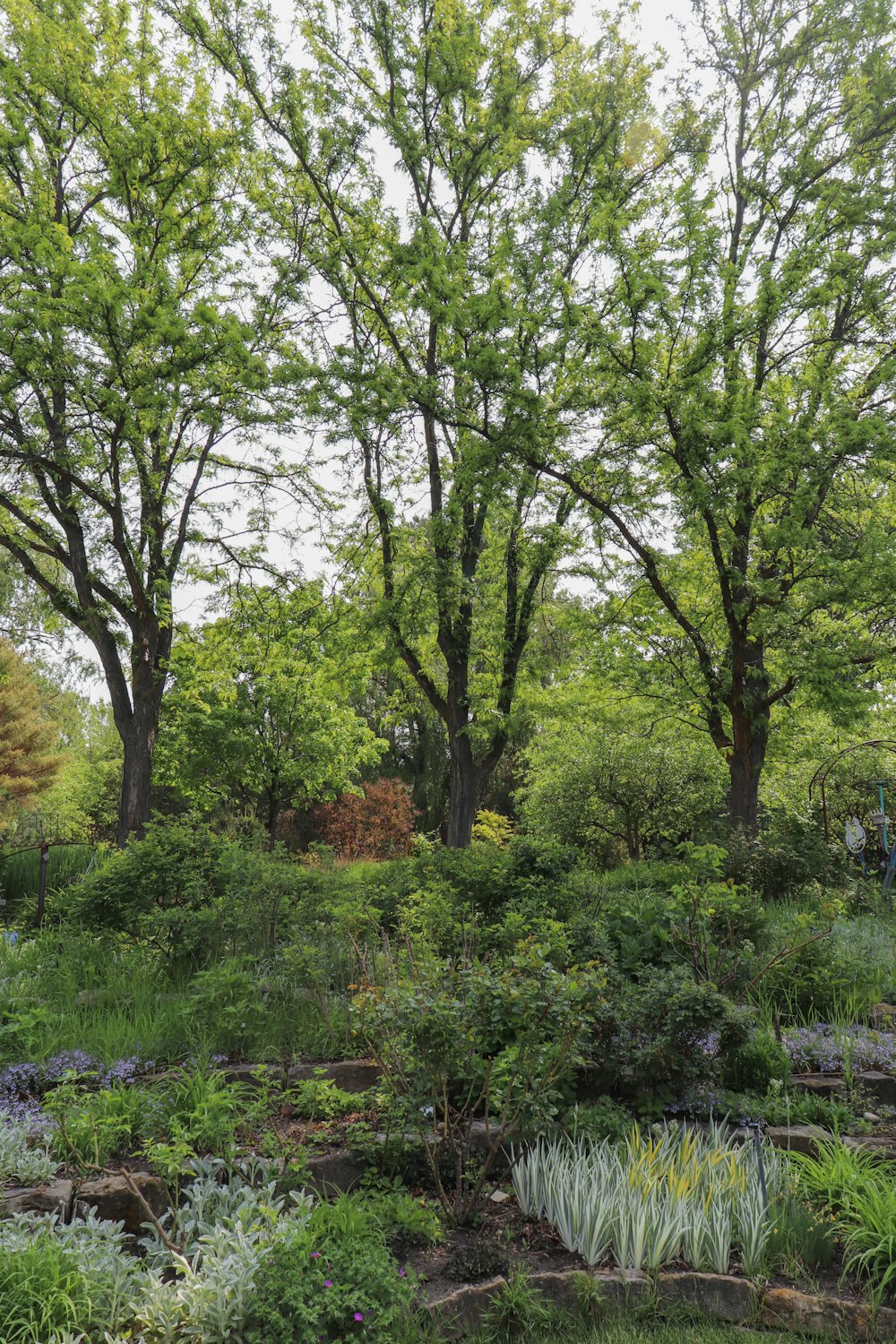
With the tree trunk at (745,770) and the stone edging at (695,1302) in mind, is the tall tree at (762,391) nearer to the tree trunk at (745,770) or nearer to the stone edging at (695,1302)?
the tree trunk at (745,770)

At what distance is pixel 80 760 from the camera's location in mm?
21953

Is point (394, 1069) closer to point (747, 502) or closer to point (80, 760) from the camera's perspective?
point (747, 502)

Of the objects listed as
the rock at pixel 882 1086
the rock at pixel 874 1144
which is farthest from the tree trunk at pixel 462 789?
the rock at pixel 874 1144

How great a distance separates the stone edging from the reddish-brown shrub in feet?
55.2

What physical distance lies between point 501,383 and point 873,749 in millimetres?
7947

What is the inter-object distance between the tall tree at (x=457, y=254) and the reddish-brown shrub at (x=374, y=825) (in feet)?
33.5

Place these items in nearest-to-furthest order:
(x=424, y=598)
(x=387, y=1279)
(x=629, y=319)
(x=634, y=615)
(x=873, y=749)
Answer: (x=387, y=1279) < (x=629, y=319) < (x=424, y=598) < (x=634, y=615) < (x=873, y=749)

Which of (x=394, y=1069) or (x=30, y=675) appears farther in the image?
(x=30, y=675)

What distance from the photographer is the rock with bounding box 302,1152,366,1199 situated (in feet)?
10.9

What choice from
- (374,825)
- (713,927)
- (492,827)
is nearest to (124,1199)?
(713,927)

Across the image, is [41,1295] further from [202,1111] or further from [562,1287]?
[562,1287]

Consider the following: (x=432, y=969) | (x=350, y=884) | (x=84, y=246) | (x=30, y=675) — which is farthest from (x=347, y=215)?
(x=30, y=675)

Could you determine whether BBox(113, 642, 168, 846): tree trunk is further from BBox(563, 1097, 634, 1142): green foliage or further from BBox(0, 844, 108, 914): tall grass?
BBox(563, 1097, 634, 1142): green foliage

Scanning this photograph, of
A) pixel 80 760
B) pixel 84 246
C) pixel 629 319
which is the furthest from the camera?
pixel 80 760
